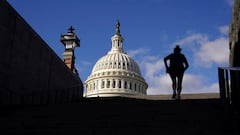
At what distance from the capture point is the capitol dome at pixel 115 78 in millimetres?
88250

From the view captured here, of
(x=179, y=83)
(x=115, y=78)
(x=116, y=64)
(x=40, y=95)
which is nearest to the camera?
(x=179, y=83)

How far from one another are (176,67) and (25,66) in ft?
17.7

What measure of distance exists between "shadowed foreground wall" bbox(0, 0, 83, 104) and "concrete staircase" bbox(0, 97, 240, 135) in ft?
8.61

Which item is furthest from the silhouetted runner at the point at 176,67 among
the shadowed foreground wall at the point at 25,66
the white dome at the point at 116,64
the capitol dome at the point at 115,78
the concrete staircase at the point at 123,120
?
the white dome at the point at 116,64

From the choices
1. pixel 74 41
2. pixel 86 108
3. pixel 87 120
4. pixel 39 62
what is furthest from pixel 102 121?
pixel 74 41

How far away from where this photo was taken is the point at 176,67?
12703 mm

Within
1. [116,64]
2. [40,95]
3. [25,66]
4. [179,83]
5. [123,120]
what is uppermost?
[116,64]

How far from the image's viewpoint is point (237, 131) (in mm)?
7492

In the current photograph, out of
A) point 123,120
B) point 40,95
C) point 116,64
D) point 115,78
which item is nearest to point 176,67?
point 123,120

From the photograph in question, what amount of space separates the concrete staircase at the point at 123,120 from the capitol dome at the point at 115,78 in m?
75.5

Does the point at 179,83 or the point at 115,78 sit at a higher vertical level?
the point at 115,78

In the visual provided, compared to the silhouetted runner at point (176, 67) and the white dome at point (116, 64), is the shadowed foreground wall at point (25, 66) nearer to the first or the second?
the silhouetted runner at point (176, 67)

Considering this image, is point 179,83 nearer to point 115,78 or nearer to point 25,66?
point 25,66

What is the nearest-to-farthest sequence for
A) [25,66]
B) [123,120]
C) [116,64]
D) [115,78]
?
[123,120] < [25,66] < [115,78] < [116,64]
